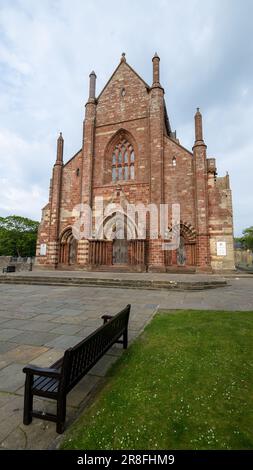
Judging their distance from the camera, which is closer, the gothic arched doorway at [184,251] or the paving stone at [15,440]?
the paving stone at [15,440]

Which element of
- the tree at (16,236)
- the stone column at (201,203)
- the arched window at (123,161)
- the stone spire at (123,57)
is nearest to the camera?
the stone column at (201,203)

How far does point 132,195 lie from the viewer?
20.2m

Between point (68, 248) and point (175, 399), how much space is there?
20.0 meters

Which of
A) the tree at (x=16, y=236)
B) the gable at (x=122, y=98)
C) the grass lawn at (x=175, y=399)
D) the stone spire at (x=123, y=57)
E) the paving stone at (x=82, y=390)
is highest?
the stone spire at (x=123, y=57)

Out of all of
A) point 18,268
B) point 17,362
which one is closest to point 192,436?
A: point 17,362

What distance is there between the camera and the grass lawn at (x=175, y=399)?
200 cm

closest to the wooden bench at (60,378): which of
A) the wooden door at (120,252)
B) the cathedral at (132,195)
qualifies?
the cathedral at (132,195)

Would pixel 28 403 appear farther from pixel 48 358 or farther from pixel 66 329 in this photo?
pixel 66 329

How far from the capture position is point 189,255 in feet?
59.7

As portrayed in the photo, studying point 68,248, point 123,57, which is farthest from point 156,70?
point 68,248

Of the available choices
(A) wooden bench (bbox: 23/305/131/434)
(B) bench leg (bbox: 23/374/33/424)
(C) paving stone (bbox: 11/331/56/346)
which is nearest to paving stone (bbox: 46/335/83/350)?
(C) paving stone (bbox: 11/331/56/346)

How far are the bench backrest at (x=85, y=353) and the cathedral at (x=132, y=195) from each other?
14.6m

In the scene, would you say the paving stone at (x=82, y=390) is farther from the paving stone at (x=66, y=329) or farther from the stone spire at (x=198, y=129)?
the stone spire at (x=198, y=129)

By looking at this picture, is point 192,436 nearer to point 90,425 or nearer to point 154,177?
point 90,425
